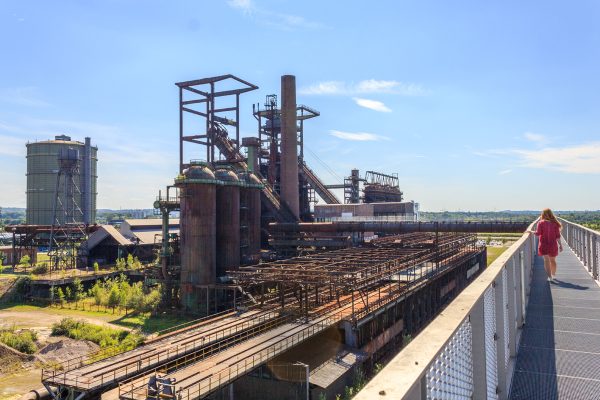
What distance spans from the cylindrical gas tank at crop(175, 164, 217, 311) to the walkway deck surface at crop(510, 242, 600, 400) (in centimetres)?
2922

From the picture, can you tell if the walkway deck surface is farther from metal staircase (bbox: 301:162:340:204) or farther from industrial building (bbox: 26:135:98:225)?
industrial building (bbox: 26:135:98:225)

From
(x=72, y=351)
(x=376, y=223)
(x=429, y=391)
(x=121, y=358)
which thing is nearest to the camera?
(x=429, y=391)

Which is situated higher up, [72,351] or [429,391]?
[429,391]

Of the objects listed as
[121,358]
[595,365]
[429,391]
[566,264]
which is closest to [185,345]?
[121,358]

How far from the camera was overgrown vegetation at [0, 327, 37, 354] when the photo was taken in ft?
90.6

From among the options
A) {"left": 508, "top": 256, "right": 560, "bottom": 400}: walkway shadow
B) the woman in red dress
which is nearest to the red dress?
the woman in red dress

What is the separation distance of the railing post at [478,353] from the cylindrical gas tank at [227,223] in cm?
3495

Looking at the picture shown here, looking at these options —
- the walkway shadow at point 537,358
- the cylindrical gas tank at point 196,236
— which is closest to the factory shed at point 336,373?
the walkway shadow at point 537,358

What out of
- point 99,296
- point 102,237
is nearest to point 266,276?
point 99,296

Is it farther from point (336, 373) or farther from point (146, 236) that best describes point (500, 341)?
point (146, 236)

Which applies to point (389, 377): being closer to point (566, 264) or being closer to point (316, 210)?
point (566, 264)

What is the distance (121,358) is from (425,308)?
75.4ft

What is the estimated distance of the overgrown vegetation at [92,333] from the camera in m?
28.9

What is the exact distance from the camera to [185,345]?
18.4 m
